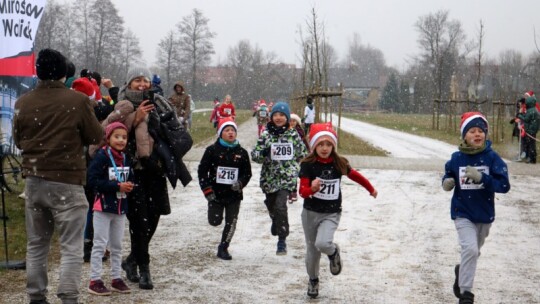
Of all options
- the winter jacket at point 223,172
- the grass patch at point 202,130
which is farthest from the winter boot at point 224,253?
the grass patch at point 202,130

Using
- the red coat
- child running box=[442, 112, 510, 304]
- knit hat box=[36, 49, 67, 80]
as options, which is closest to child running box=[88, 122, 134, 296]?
knit hat box=[36, 49, 67, 80]

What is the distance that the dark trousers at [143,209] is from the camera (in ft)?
20.8

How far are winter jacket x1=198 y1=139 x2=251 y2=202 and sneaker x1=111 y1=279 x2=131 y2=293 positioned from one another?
68.4 inches

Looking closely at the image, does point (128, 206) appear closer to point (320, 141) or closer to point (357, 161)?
point (320, 141)

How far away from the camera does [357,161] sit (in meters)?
18.5

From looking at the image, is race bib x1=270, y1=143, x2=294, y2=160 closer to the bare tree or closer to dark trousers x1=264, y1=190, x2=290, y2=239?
dark trousers x1=264, y1=190, x2=290, y2=239

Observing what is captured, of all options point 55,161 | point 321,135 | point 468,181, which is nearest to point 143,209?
point 55,161

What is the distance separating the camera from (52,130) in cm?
505

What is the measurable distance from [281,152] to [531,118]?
13.3 meters

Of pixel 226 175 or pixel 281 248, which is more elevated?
pixel 226 175

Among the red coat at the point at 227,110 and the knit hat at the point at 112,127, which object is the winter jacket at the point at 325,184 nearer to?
the knit hat at the point at 112,127

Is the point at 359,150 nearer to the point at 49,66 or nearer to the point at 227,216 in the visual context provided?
the point at 227,216

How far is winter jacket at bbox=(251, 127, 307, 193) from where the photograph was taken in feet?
26.4

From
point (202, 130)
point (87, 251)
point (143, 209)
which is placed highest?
point (143, 209)
